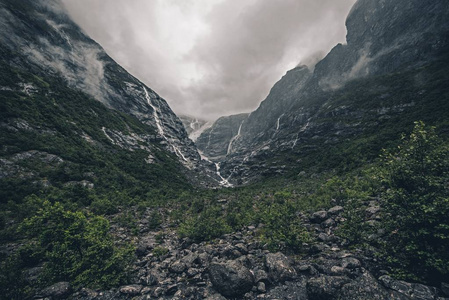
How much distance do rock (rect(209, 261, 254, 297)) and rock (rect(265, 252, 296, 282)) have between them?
1354mm

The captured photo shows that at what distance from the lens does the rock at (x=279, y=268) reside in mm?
10256

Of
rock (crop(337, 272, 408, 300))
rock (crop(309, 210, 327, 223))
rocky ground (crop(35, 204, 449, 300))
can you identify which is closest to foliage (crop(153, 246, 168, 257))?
rocky ground (crop(35, 204, 449, 300))

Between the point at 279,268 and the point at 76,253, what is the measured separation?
14735 millimetres

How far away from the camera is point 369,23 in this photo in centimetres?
16050

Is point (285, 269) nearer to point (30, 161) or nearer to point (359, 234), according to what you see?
point (359, 234)

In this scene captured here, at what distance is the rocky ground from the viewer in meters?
8.06

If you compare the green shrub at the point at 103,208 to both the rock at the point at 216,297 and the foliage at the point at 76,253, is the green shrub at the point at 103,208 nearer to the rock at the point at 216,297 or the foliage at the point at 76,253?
the foliage at the point at 76,253

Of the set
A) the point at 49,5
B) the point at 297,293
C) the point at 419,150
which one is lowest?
the point at 297,293

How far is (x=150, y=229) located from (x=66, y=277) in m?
11.3

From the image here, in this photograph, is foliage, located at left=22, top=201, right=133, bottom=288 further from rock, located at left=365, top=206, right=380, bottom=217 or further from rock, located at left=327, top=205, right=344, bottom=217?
rock, located at left=365, top=206, right=380, bottom=217

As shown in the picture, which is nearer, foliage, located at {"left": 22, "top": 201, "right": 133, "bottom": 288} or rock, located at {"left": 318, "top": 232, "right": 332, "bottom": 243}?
foliage, located at {"left": 22, "top": 201, "right": 133, "bottom": 288}

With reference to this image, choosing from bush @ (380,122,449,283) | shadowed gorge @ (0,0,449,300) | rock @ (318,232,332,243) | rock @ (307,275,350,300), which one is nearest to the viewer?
bush @ (380,122,449,283)

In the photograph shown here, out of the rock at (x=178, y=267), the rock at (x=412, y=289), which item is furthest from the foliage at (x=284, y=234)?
the rock at (x=178, y=267)

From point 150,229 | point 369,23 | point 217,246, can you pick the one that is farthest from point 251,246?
point 369,23
